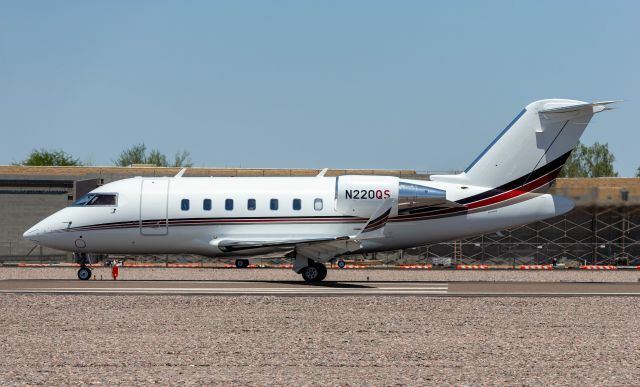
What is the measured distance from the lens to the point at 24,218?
57.5 metres

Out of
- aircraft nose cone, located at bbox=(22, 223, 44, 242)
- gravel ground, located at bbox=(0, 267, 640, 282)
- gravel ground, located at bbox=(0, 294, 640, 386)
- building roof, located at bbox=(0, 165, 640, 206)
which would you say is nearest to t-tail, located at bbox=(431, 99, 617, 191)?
gravel ground, located at bbox=(0, 267, 640, 282)

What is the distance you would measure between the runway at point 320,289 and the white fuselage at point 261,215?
1.87 meters

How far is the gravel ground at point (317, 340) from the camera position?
13.5 metres

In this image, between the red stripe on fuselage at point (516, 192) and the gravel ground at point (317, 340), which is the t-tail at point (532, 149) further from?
the gravel ground at point (317, 340)

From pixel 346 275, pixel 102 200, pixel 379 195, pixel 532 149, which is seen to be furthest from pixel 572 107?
pixel 102 200

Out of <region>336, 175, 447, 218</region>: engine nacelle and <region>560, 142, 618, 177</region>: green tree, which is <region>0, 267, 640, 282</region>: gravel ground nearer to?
Answer: <region>336, 175, 447, 218</region>: engine nacelle

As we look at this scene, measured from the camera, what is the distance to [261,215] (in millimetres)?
33094

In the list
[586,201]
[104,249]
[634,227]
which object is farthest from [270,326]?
[634,227]

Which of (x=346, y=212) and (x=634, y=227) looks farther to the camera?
(x=634, y=227)

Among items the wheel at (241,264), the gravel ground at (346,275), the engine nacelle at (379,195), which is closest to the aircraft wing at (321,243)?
the engine nacelle at (379,195)

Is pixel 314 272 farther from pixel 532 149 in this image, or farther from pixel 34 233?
pixel 34 233

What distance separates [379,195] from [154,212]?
7487 millimetres

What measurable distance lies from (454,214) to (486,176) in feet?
5.49

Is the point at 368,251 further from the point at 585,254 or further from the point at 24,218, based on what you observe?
the point at 24,218
